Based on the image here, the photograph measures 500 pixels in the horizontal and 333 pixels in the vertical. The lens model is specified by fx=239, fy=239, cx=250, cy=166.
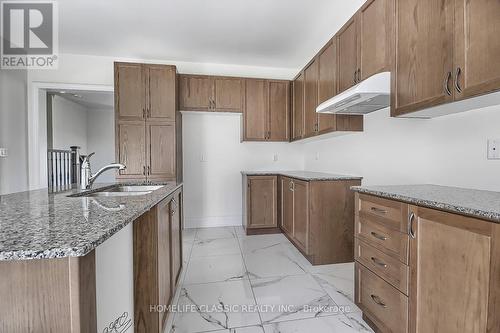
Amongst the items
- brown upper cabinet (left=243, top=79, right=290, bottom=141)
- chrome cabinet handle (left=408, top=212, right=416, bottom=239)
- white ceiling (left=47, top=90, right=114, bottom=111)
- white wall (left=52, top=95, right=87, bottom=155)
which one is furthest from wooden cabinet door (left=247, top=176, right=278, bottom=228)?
white wall (left=52, top=95, right=87, bottom=155)

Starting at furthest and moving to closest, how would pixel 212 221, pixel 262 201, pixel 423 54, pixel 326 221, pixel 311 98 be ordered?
pixel 212 221
pixel 262 201
pixel 311 98
pixel 326 221
pixel 423 54

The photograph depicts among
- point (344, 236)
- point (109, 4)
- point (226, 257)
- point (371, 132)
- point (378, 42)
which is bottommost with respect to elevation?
point (226, 257)

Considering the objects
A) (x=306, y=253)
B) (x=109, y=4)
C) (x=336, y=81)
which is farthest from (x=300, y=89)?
(x=109, y=4)

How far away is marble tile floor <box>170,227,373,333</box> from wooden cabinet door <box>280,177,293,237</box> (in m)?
0.29

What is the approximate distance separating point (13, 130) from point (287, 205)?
3814mm

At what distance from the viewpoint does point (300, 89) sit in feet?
11.0

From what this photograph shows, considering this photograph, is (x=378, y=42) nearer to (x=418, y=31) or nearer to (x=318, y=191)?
(x=418, y=31)

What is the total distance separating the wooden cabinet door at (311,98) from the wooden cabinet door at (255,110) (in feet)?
2.42

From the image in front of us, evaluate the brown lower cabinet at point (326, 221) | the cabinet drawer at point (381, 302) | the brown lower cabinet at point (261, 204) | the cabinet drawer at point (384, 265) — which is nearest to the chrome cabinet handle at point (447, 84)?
the cabinet drawer at point (384, 265)

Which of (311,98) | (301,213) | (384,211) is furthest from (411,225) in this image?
(311,98)

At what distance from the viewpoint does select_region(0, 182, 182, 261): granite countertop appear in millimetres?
515

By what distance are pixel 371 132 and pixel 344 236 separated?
3.64ft

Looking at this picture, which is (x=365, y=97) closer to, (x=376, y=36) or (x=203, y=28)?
(x=376, y=36)

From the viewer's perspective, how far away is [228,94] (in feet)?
11.8
